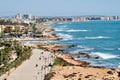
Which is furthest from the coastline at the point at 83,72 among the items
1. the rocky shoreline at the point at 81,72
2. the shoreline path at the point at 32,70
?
the shoreline path at the point at 32,70

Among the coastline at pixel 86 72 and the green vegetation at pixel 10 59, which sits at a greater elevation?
the green vegetation at pixel 10 59

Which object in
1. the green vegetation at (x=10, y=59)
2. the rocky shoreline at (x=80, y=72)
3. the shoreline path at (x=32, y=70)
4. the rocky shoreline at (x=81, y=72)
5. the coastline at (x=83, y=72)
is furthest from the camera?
the green vegetation at (x=10, y=59)

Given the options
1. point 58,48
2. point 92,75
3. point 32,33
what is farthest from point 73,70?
point 32,33

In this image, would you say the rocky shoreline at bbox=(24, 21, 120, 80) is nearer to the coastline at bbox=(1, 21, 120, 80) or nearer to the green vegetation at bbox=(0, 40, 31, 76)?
the coastline at bbox=(1, 21, 120, 80)

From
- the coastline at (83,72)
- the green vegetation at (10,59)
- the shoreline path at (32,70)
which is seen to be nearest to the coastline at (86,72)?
the coastline at (83,72)

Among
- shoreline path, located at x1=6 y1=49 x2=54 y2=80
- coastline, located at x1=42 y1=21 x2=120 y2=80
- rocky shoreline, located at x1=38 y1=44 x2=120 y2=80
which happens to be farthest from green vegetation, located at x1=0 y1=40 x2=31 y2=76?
coastline, located at x1=42 y1=21 x2=120 y2=80

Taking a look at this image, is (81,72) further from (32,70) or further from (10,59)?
(10,59)

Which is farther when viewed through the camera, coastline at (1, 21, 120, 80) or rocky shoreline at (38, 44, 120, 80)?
coastline at (1, 21, 120, 80)

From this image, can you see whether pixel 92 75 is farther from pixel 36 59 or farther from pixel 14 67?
pixel 36 59

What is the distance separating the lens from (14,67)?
57812mm

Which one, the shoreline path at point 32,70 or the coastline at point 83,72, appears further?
the coastline at point 83,72

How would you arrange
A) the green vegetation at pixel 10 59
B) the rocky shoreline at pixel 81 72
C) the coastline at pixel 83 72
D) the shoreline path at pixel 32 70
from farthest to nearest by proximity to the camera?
the green vegetation at pixel 10 59 → the coastline at pixel 83 72 → the rocky shoreline at pixel 81 72 → the shoreline path at pixel 32 70

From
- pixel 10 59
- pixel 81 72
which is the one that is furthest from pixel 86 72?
pixel 10 59

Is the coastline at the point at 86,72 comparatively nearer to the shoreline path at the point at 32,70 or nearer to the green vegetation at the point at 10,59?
the shoreline path at the point at 32,70
